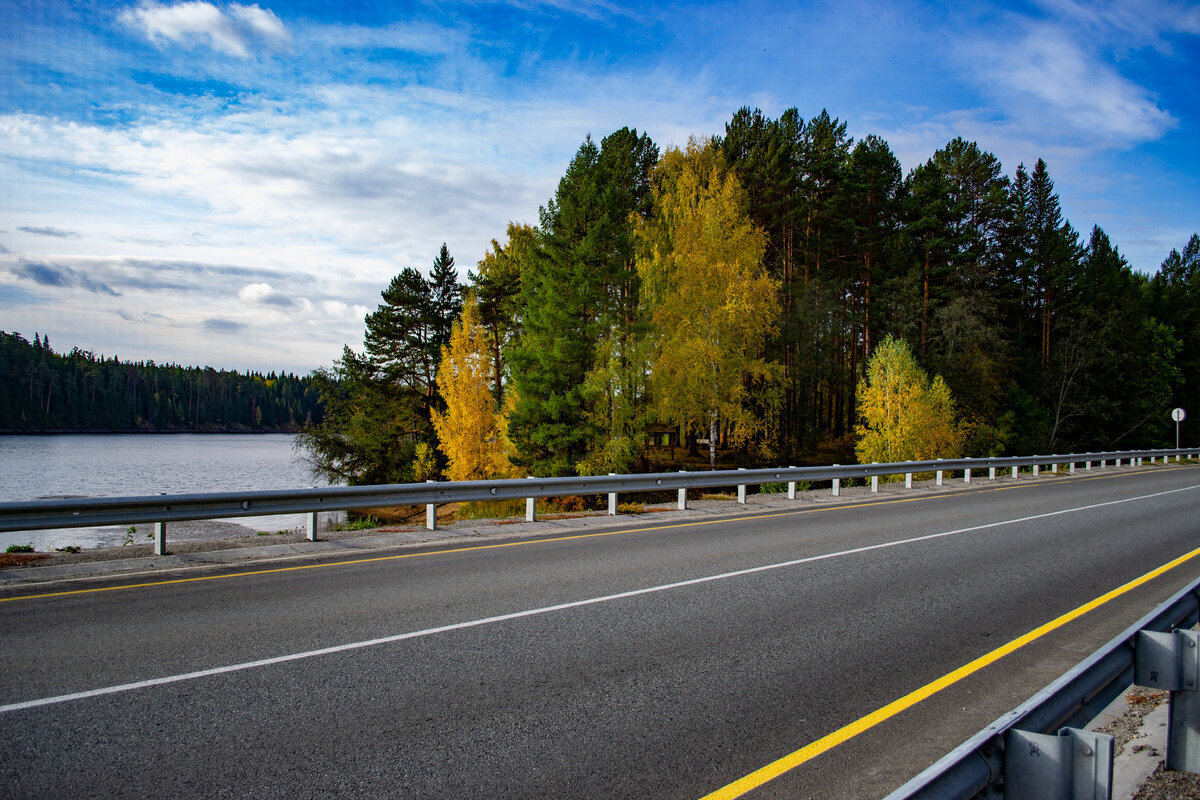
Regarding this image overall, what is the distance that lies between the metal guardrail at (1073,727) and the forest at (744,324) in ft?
77.5

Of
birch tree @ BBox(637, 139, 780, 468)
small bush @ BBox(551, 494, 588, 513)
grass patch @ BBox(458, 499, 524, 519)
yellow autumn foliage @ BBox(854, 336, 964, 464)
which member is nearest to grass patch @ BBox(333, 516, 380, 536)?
grass patch @ BBox(458, 499, 524, 519)

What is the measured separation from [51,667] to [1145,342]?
74487 millimetres

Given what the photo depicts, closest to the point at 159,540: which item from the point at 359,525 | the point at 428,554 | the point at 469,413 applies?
the point at 428,554


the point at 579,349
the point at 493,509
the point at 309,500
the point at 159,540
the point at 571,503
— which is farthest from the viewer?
the point at 579,349

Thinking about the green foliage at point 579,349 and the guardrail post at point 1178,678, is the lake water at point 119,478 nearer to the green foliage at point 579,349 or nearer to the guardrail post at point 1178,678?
the green foliage at point 579,349

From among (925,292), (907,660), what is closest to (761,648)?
(907,660)

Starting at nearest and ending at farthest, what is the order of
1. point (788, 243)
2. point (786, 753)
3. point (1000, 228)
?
point (786, 753) < point (788, 243) < point (1000, 228)

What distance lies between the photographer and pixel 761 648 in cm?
549

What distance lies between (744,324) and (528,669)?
1008 inches

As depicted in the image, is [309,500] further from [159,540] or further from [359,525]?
[359,525]

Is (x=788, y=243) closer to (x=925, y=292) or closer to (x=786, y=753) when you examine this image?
(x=925, y=292)

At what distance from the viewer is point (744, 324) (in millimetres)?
29062

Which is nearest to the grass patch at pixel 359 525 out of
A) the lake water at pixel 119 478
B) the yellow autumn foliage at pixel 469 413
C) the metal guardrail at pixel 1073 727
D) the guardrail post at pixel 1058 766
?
the lake water at pixel 119 478

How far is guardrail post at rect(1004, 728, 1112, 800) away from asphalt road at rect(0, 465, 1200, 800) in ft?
3.69
